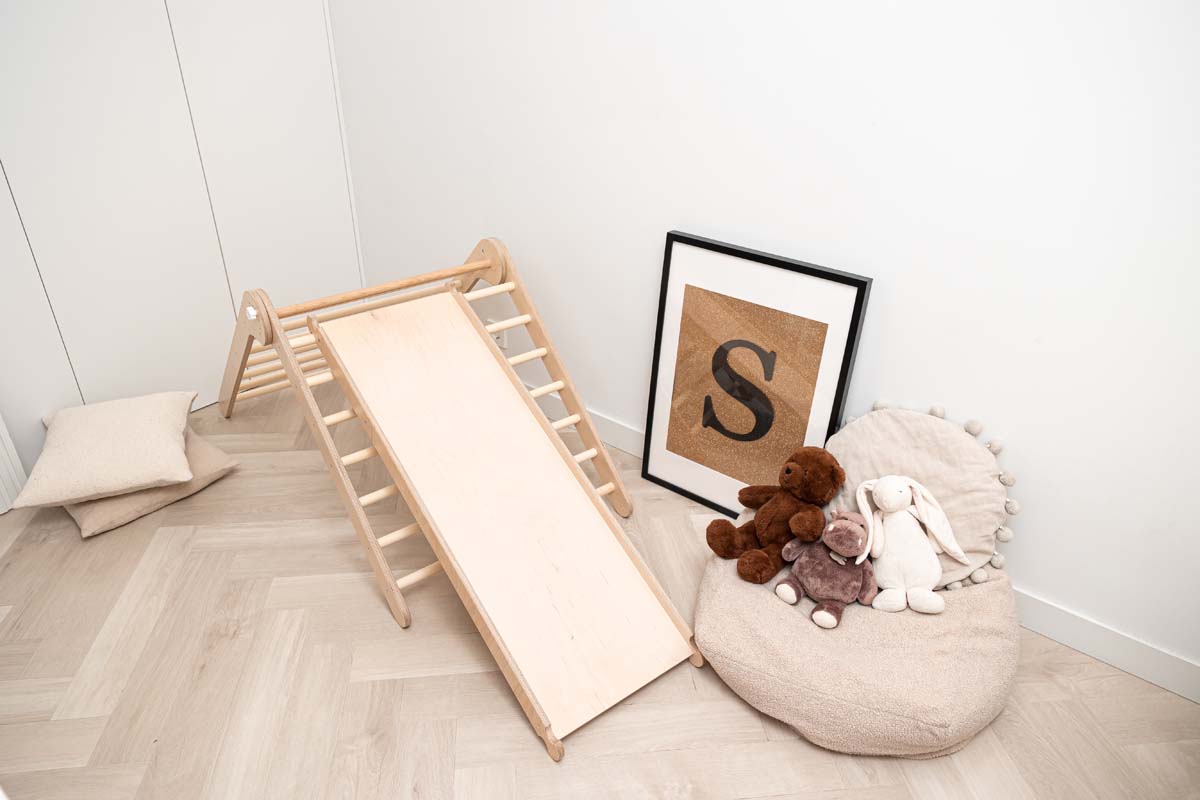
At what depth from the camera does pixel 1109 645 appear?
1.98 m

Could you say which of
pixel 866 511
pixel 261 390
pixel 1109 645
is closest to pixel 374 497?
pixel 261 390

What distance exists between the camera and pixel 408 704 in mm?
1841

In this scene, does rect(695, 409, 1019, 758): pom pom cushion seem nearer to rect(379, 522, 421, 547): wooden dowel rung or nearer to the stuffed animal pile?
the stuffed animal pile

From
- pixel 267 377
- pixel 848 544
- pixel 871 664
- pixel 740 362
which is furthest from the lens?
pixel 267 377

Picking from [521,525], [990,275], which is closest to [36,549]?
[521,525]

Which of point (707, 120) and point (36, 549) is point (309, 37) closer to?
point (707, 120)

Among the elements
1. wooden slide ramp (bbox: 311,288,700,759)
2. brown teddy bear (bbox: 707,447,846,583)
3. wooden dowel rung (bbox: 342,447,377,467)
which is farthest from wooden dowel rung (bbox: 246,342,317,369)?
brown teddy bear (bbox: 707,447,846,583)

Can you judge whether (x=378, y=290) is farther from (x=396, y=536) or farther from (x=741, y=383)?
(x=741, y=383)

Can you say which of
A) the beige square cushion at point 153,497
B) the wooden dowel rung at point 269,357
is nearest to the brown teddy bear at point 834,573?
the wooden dowel rung at point 269,357

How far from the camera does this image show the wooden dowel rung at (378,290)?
2163 millimetres

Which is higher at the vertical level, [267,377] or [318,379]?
[318,379]

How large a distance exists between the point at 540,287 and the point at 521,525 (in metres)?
0.97

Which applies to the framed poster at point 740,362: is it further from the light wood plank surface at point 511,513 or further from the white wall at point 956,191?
the light wood plank surface at point 511,513

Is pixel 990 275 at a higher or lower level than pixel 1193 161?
lower
